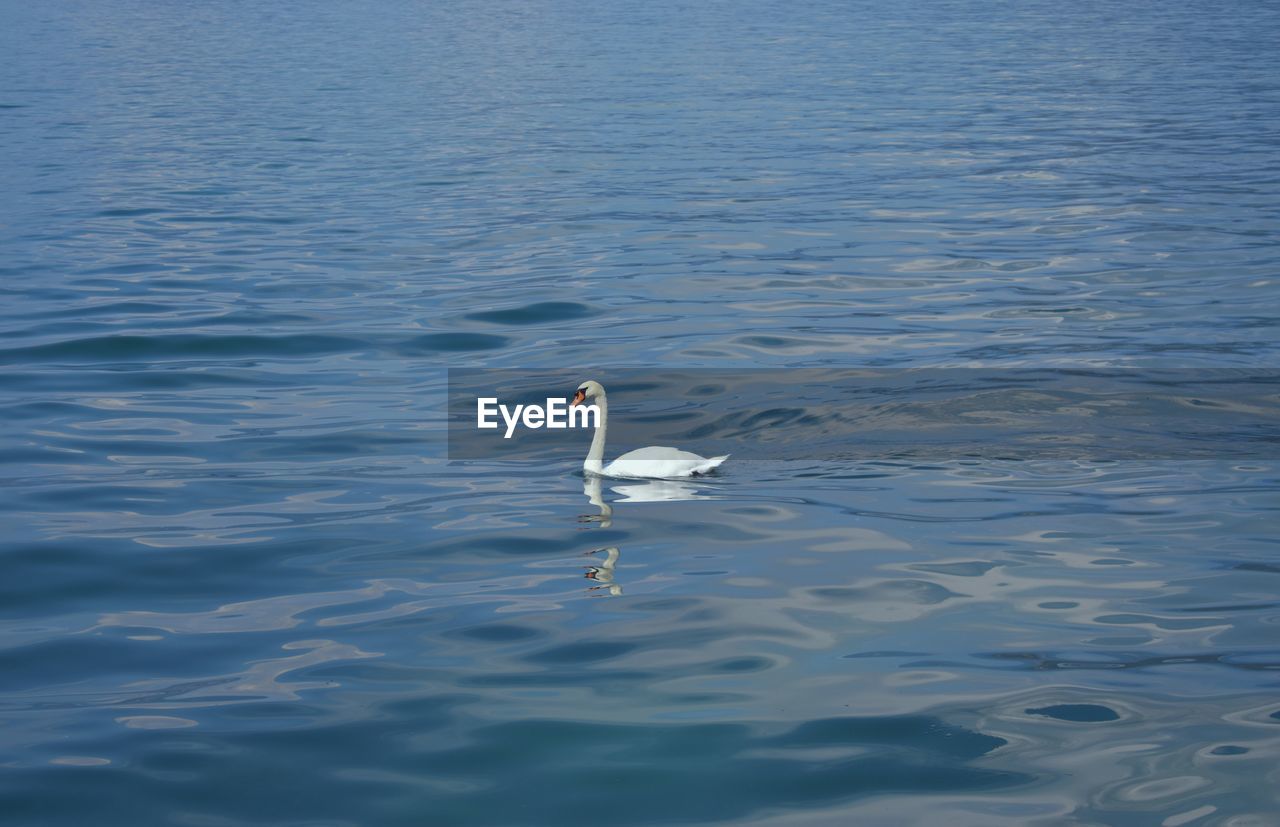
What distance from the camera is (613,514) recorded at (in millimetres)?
10258

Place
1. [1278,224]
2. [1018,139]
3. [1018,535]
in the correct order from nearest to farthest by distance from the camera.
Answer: [1018,535] → [1278,224] → [1018,139]

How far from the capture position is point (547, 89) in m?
43.9

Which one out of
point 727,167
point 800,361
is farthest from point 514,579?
point 727,167

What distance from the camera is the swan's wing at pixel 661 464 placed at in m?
11.0

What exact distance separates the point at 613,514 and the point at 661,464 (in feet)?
2.83

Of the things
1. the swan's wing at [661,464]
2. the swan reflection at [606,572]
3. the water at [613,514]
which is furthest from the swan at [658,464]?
the swan reflection at [606,572]

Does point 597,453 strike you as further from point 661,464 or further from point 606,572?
point 606,572

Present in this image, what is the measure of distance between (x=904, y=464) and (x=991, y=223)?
11625 mm

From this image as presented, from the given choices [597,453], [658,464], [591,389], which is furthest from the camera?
[591,389]

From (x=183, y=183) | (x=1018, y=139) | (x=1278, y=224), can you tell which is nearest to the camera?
(x=1278, y=224)

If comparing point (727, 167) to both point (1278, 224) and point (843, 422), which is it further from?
point (843, 422)

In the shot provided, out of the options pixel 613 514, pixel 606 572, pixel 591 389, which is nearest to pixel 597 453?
pixel 591 389

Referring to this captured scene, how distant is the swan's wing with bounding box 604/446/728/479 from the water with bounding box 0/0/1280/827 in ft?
0.44

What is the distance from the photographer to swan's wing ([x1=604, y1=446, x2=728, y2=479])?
1095cm
